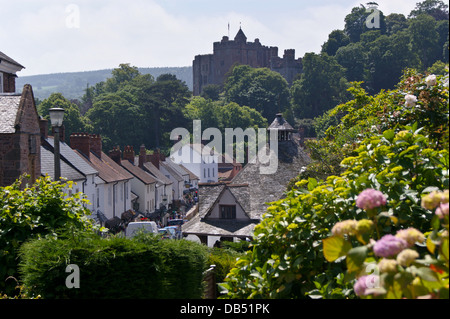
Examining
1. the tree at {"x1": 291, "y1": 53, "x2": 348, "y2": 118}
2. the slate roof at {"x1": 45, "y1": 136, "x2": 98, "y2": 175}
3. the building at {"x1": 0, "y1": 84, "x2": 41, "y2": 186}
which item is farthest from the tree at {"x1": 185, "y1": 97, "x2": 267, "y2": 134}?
the building at {"x1": 0, "y1": 84, "x2": 41, "y2": 186}

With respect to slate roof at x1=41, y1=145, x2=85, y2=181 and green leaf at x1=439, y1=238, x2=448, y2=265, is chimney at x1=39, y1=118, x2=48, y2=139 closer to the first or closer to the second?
slate roof at x1=41, y1=145, x2=85, y2=181

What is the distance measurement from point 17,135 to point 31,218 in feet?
37.2

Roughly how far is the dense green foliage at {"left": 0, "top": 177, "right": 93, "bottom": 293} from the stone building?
393 inches

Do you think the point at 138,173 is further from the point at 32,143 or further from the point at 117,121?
the point at 117,121

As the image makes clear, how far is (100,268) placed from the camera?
944 centimetres

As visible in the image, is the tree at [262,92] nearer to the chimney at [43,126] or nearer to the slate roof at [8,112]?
the chimney at [43,126]

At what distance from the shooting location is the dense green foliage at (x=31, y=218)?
11.1 metres

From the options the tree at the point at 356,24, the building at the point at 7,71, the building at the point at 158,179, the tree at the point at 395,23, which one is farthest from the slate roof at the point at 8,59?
the tree at the point at 395,23

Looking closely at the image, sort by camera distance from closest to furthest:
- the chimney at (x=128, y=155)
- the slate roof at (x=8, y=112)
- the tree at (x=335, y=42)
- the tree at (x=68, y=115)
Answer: the slate roof at (x=8, y=112), the chimney at (x=128, y=155), the tree at (x=68, y=115), the tree at (x=335, y=42)

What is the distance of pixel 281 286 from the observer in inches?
275

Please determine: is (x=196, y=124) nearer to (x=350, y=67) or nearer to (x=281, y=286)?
(x=350, y=67)

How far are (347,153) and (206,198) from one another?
1119 inches

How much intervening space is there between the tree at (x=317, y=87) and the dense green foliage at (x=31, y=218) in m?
139
